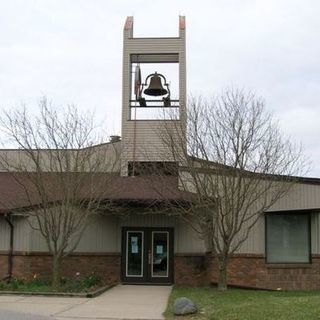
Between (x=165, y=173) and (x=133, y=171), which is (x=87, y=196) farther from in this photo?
(x=133, y=171)

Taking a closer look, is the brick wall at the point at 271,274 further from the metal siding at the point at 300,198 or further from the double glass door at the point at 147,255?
the double glass door at the point at 147,255

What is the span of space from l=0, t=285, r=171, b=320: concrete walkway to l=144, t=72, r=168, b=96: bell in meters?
9.79

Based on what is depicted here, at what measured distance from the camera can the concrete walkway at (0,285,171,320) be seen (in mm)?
14785

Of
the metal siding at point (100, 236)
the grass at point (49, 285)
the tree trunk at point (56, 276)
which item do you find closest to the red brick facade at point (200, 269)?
the metal siding at point (100, 236)

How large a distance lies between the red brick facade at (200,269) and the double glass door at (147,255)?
0.37 metres

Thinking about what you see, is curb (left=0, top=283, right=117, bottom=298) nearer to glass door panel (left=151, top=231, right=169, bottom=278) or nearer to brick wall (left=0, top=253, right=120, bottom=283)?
brick wall (left=0, top=253, right=120, bottom=283)

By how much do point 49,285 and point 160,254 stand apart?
5.05 metres

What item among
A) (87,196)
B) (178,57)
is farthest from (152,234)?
(178,57)

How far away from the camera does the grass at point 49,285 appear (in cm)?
2020

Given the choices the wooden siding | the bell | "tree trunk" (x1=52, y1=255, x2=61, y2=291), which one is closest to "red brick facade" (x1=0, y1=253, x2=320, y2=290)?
"tree trunk" (x1=52, y1=255, x2=61, y2=291)

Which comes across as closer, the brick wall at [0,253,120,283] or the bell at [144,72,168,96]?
the brick wall at [0,253,120,283]

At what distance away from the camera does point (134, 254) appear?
82.0 ft

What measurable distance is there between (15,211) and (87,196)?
9.74ft

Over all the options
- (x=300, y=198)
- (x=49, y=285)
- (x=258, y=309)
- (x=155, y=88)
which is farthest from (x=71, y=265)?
(x=258, y=309)
